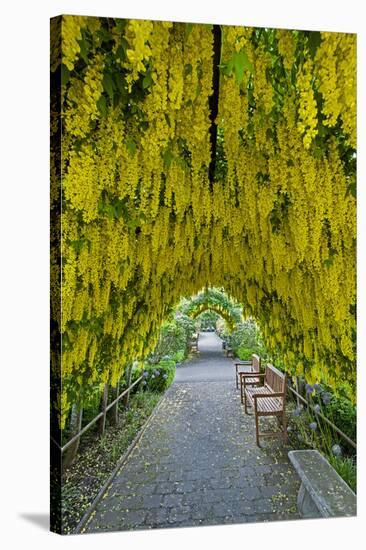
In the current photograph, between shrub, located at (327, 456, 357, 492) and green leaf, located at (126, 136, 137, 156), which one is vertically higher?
green leaf, located at (126, 136, 137, 156)

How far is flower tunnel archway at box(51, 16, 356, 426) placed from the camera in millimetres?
1901

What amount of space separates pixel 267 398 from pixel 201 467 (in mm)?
735

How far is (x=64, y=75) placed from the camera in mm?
2064

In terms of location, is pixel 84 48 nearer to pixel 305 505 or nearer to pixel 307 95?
pixel 307 95

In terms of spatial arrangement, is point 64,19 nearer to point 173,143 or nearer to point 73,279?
point 173,143

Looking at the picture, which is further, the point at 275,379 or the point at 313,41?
the point at 275,379

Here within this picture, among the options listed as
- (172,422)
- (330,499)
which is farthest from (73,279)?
(330,499)

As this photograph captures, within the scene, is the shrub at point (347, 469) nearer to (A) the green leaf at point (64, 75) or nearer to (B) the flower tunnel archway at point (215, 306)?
(B) the flower tunnel archway at point (215, 306)

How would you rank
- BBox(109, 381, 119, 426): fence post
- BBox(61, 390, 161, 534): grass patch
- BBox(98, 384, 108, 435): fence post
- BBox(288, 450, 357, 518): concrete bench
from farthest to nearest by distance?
1. BBox(109, 381, 119, 426): fence post
2. BBox(98, 384, 108, 435): fence post
3. BBox(288, 450, 357, 518): concrete bench
4. BBox(61, 390, 161, 534): grass patch

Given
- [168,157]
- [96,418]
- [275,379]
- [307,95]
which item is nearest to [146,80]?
[168,157]

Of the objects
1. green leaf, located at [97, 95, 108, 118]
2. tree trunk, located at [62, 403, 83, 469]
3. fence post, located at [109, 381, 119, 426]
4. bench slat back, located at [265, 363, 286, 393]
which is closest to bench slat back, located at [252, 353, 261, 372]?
bench slat back, located at [265, 363, 286, 393]

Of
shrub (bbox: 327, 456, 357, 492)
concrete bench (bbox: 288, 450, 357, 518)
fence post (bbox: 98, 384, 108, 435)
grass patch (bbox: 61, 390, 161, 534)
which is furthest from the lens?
fence post (bbox: 98, 384, 108, 435)

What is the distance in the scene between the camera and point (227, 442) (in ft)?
10.3

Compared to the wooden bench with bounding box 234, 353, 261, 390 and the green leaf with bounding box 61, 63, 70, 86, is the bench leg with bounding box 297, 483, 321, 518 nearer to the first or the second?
the wooden bench with bounding box 234, 353, 261, 390
